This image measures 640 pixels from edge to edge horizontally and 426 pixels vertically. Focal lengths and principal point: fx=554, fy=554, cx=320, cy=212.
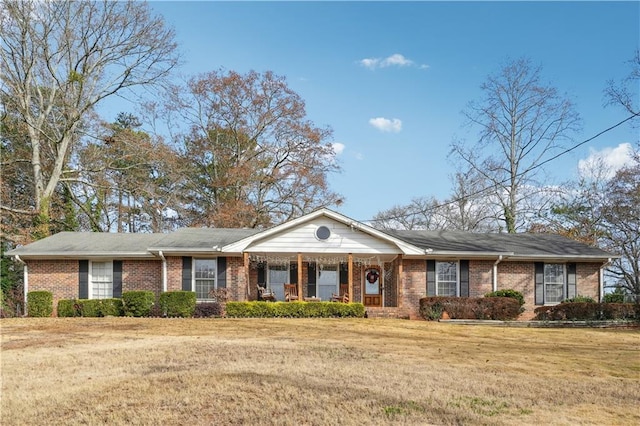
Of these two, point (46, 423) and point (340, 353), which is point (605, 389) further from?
point (46, 423)

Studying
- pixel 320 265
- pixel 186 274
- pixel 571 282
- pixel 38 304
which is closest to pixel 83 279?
pixel 38 304

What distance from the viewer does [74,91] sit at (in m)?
28.4

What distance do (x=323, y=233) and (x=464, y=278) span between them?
5721 millimetres

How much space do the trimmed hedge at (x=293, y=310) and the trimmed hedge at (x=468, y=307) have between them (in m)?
2.31

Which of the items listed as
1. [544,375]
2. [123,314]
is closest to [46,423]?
[544,375]

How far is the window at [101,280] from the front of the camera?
20.4 m

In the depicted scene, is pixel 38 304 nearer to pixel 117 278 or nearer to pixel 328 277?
pixel 117 278

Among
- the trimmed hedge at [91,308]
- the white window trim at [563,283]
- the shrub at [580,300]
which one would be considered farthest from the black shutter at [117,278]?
the shrub at [580,300]

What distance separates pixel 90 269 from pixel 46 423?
51.7ft

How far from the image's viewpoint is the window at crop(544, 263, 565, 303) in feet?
69.8

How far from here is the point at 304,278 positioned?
21672mm

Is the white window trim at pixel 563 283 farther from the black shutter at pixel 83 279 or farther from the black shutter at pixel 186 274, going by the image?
the black shutter at pixel 83 279

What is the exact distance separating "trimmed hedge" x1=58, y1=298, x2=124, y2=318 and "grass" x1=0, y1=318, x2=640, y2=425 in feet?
16.9

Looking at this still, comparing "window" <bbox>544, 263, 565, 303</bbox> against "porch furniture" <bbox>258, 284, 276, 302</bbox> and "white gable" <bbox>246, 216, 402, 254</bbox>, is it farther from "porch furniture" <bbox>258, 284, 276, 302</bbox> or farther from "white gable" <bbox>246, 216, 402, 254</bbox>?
"porch furniture" <bbox>258, 284, 276, 302</bbox>
